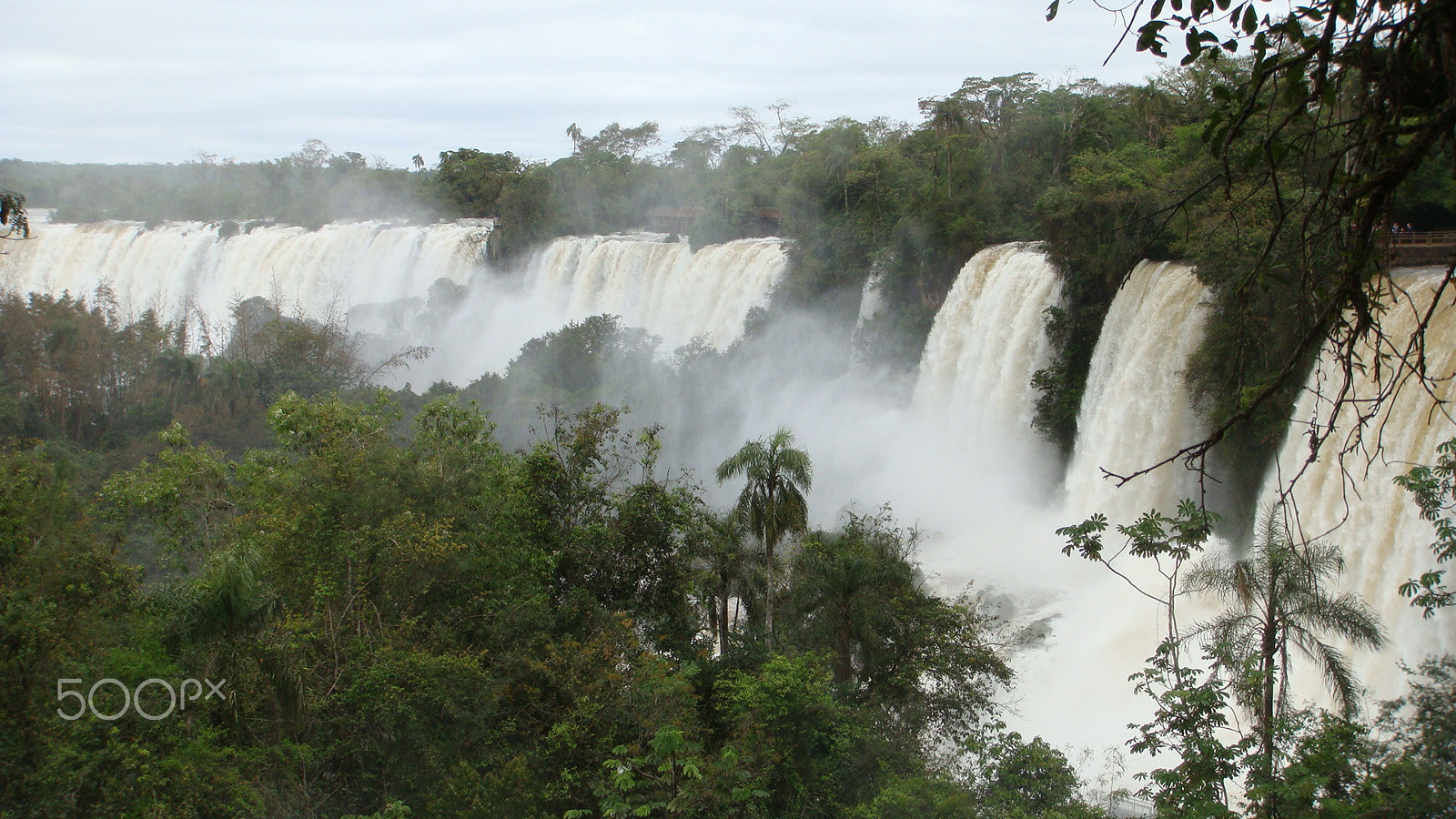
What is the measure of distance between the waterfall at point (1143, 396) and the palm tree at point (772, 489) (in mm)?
6758

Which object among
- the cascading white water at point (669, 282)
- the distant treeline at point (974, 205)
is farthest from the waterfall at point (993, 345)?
the cascading white water at point (669, 282)

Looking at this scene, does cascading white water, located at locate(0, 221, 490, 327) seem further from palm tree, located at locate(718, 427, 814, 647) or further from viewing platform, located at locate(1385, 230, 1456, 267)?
viewing platform, located at locate(1385, 230, 1456, 267)

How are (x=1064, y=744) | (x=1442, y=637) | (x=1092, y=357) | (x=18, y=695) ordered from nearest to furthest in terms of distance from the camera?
1. (x=18, y=695)
2. (x=1442, y=637)
3. (x=1064, y=744)
4. (x=1092, y=357)

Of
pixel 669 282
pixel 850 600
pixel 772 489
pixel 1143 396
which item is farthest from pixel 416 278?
pixel 850 600

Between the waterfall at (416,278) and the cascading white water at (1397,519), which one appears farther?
the waterfall at (416,278)

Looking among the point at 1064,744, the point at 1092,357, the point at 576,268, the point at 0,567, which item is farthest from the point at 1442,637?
the point at 576,268

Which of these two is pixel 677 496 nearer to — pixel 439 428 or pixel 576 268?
pixel 439 428

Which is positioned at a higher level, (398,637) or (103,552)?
(103,552)

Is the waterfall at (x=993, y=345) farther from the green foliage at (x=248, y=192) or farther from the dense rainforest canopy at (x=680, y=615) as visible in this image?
the green foliage at (x=248, y=192)

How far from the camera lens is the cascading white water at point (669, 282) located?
96.4ft

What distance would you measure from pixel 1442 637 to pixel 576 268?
29.7m

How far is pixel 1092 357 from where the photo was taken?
704 inches

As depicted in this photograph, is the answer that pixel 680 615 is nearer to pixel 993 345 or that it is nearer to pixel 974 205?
pixel 993 345

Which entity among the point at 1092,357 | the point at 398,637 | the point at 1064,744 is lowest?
the point at 1064,744
